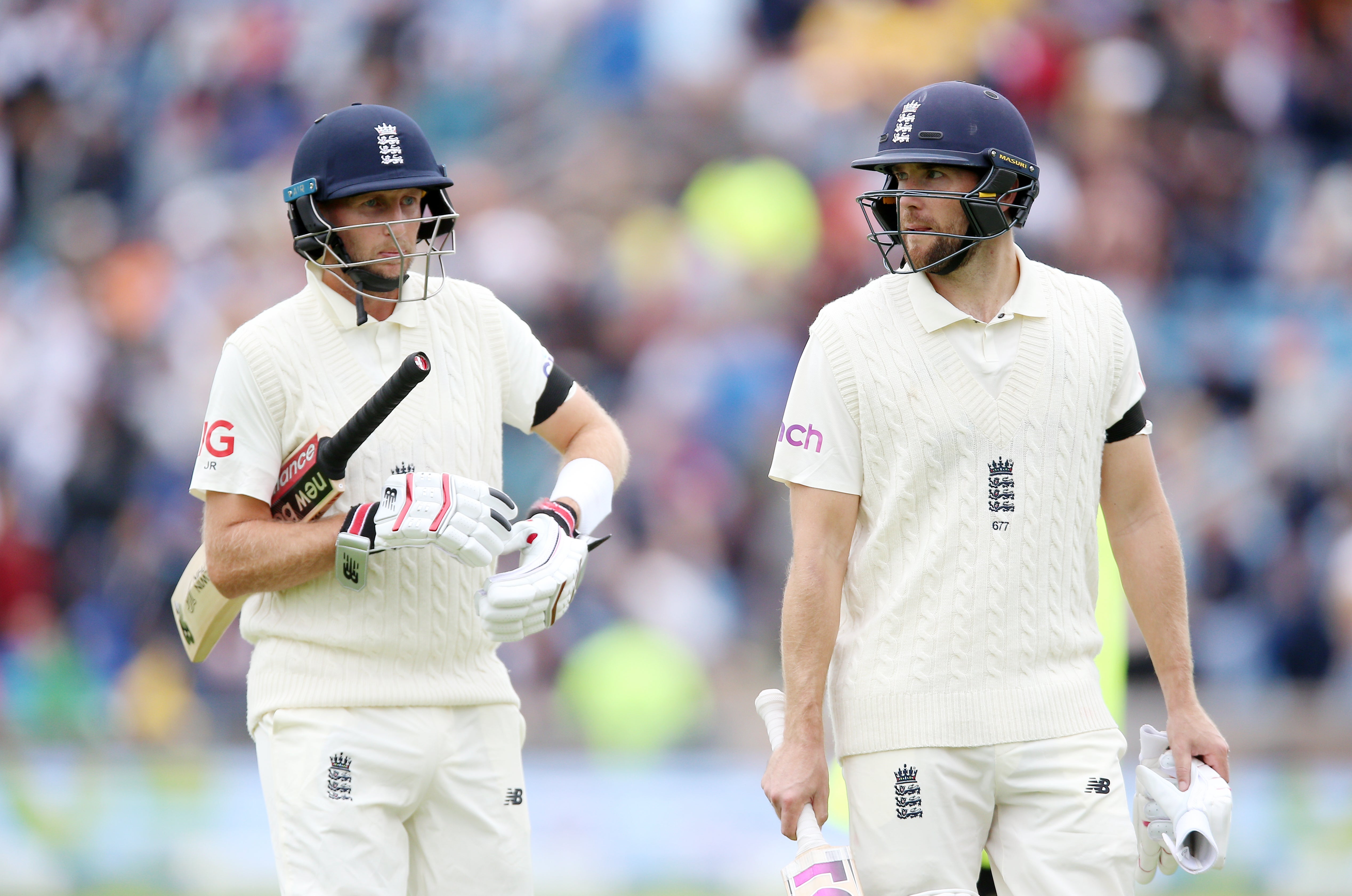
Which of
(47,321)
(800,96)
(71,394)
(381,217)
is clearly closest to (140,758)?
(71,394)

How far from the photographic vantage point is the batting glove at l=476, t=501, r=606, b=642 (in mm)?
3562

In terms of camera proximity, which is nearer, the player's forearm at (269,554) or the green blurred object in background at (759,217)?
the player's forearm at (269,554)

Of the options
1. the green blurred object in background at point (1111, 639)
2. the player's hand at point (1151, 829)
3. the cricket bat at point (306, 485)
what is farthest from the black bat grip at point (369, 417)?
the green blurred object in background at point (1111, 639)

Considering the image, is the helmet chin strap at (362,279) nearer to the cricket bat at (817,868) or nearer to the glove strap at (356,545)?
the glove strap at (356,545)

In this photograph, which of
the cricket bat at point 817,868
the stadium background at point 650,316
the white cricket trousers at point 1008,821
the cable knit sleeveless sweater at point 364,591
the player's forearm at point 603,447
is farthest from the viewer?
the stadium background at point 650,316

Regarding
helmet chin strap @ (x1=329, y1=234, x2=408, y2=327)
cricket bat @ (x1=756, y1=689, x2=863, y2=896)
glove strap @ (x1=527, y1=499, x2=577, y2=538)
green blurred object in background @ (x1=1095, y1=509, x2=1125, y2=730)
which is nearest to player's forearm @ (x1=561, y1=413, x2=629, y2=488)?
glove strap @ (x1=527, y1=499, x2=577, y2=538)

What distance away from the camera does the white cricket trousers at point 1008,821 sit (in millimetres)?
3467

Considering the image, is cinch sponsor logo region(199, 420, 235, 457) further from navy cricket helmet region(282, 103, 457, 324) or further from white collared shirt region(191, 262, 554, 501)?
navy cricket helmet region(282, 103, 457, 324)

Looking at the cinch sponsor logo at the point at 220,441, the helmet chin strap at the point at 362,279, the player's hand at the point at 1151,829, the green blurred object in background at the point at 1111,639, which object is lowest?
the player's hand at the point at 1151,829

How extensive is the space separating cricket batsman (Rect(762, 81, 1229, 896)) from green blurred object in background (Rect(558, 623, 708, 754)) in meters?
4.17

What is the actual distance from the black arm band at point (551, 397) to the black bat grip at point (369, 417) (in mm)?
558

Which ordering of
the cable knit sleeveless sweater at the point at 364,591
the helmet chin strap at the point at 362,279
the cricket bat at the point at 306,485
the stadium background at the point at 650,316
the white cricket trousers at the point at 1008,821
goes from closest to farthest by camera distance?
the white cricket trousers at the point at 1008,821 < the cricket bat at the point at 306,485 < the cable knit sleeveless sweater at the point at 364,591 < the helmet chin strap at the point at 362,279 < the stadium background at the point at 650,316

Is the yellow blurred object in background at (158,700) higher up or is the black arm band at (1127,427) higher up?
the black arm band at (1127,427)

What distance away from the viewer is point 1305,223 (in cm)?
1020
